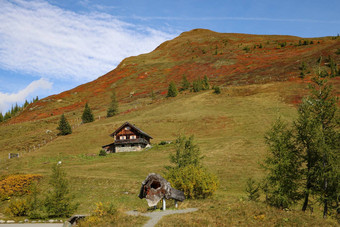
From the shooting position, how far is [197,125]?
239 feet

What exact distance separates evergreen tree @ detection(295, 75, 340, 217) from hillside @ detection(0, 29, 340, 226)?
262cm

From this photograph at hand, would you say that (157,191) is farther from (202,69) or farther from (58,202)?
(202,69)

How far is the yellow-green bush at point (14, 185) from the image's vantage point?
33.9 meters

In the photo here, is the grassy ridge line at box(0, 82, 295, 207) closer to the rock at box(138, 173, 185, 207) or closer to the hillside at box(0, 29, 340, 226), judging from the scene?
the hillside at box(0, 29, 340, 226)

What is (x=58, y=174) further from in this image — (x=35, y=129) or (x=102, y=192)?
(x=35, y=129)

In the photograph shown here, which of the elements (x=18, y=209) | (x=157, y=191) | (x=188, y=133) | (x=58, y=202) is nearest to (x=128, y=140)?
(x=188, y=133)

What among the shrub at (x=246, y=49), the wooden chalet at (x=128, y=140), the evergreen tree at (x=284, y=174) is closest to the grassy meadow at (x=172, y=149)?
the evergreen tree at (x=284, y=174)

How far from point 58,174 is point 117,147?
4025 cm

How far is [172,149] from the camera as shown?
55406 millimetres

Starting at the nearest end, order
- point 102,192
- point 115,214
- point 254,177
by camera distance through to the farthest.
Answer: point 115,214
point 102,192
point 254,177

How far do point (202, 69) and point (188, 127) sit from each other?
81.1 metres

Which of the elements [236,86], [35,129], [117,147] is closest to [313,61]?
[236,86]

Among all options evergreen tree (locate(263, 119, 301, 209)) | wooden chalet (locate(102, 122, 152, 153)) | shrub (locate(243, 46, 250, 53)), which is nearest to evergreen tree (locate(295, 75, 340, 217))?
evergreen tree (locate(263, 119, 301, 209))

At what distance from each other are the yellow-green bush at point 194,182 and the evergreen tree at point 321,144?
8115 mm
